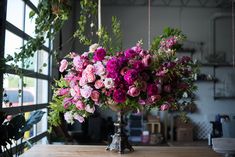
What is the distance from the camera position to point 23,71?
10.7 feet

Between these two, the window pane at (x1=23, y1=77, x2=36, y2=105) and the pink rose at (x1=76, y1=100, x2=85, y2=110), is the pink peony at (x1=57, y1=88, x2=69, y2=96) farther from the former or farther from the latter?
the window pane at (x1=23, y1=77, x2=36, y2=105)

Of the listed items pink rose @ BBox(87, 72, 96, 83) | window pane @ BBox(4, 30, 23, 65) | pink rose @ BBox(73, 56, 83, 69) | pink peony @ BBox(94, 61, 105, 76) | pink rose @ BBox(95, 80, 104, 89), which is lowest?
pink rose @ BBox(95, 80, 104, 89)

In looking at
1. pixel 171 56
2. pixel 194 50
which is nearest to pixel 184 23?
pixel 194 50

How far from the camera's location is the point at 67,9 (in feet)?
8.80

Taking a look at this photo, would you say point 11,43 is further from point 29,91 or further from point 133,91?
point 133,91

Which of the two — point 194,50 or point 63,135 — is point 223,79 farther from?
point 63,135

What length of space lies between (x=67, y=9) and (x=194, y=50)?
19.7 ft

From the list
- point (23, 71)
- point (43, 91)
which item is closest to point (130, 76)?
point (23, 71)

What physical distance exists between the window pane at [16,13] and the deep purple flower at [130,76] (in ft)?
6.19

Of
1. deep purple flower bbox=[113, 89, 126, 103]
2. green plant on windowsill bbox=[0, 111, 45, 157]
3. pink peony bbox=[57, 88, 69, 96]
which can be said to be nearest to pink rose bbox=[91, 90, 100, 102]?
deep purple flower bbox=[113, 89, 126, 103]

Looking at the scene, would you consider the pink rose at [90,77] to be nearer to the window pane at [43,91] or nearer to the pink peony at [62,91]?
the pink peony at [62,91]

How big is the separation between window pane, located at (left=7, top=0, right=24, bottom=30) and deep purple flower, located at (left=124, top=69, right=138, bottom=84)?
189 centimetres

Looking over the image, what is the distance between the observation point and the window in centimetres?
284

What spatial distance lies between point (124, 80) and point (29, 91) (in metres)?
2.86
